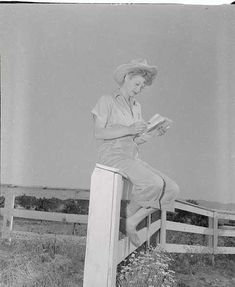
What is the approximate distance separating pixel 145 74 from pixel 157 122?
0.81 ft

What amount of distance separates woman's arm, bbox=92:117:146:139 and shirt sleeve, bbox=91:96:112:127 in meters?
0.02

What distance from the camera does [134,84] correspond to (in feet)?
6.55

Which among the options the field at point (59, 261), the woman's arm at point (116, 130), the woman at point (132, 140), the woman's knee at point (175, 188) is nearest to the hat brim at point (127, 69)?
the woman at point (132, 140)

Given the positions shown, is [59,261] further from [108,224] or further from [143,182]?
[143,182]

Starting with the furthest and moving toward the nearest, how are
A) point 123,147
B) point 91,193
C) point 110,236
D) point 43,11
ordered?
1. point 43,11
2. point 123,147
3. point 91,193
4. point 110,236

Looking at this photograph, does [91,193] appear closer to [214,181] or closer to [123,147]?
[123,147]

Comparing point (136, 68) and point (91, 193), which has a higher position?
point (136, 68)

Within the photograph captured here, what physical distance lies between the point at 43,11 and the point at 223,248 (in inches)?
55.2

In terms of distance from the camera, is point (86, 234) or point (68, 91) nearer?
point (86, 234)

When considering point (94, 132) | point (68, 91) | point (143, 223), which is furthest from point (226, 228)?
point (68, 91)

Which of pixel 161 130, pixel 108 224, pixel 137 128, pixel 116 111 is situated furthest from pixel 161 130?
pixel 108 224

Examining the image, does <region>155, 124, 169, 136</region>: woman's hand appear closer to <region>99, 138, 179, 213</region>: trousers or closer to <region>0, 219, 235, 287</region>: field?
<region>99, 138, 179, 213</region>: trousers

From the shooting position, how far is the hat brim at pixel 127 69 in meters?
1.99

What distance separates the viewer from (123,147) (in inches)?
76.9
